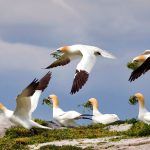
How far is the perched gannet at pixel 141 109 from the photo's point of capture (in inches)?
1029

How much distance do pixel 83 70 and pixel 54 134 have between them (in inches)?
87.1

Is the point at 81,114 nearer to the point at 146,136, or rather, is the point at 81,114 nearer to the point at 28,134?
the point at 28,134

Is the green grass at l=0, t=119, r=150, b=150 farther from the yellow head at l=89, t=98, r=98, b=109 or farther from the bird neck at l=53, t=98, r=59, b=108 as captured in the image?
the yellow head at l=89, t=98, r=98, b=109

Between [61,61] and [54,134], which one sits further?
[61,61]

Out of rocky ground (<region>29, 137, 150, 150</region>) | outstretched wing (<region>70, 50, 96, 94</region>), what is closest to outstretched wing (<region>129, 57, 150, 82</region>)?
rocky ground (<region>29, 137, 150, 150</region>)

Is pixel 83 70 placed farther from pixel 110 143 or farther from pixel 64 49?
pixel 64 49

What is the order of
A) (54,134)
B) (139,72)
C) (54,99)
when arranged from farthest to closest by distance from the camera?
(54,99), (54,134), (139,72)

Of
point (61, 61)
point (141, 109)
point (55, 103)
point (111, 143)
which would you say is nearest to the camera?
point (111, 143)

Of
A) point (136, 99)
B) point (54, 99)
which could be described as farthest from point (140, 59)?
point (54, 99)

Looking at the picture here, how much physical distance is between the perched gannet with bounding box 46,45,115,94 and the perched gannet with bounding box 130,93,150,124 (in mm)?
2328

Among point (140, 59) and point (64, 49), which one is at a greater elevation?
point (64, 49)

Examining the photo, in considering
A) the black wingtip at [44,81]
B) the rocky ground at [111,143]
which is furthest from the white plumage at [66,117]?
the rocky ground at [111,143]

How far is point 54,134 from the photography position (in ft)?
79.9

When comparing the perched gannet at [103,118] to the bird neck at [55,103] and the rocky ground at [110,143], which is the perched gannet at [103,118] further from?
the rocky ground at [110,143]
